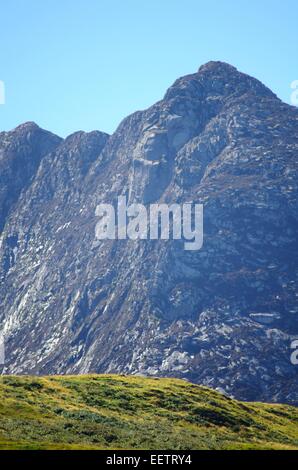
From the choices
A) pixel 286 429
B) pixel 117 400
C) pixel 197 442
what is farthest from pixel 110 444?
pixel 286 429

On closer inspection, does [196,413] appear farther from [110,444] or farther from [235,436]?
[110,444]

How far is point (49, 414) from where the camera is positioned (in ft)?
369

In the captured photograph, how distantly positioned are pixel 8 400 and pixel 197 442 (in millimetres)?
26852

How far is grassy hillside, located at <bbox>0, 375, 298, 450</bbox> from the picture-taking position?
330ft

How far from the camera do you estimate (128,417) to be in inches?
4808

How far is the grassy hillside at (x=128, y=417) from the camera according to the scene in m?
101

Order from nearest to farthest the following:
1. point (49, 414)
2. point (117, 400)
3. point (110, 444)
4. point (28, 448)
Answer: point (28, 448) → point (110, 444) → point (49, 414) → point (117, 400)
